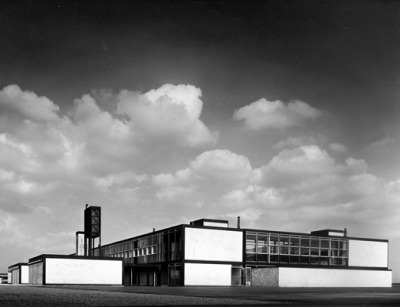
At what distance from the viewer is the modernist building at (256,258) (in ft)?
171

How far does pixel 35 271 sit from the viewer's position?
54.0m

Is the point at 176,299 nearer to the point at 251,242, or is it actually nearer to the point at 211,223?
Result: the point at 211,223

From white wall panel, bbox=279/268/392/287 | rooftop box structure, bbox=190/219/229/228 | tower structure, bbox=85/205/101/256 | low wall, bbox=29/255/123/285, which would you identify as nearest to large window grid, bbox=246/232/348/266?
white wall panel, bbox=279/268/392/287

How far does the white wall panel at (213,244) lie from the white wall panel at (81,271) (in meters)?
7.75

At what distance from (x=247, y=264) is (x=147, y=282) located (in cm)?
1560

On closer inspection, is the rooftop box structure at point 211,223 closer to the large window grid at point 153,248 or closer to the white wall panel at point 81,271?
the large window grid at point 153,248

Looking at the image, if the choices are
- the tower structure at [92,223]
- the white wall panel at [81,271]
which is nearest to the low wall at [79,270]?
the white wall panel at [81,271]

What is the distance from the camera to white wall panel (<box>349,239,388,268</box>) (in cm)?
6181

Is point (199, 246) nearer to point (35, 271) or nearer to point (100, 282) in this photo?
point (100, 282)

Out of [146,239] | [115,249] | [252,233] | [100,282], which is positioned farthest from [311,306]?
[115,249]

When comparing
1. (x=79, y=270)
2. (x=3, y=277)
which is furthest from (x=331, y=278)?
(x=3, y=277)

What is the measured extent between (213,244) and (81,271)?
1383cm

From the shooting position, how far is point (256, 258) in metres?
55.4

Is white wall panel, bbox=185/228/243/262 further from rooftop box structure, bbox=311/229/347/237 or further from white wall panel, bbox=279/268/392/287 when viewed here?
rooftop box structure, bbox=311/229/347/237
